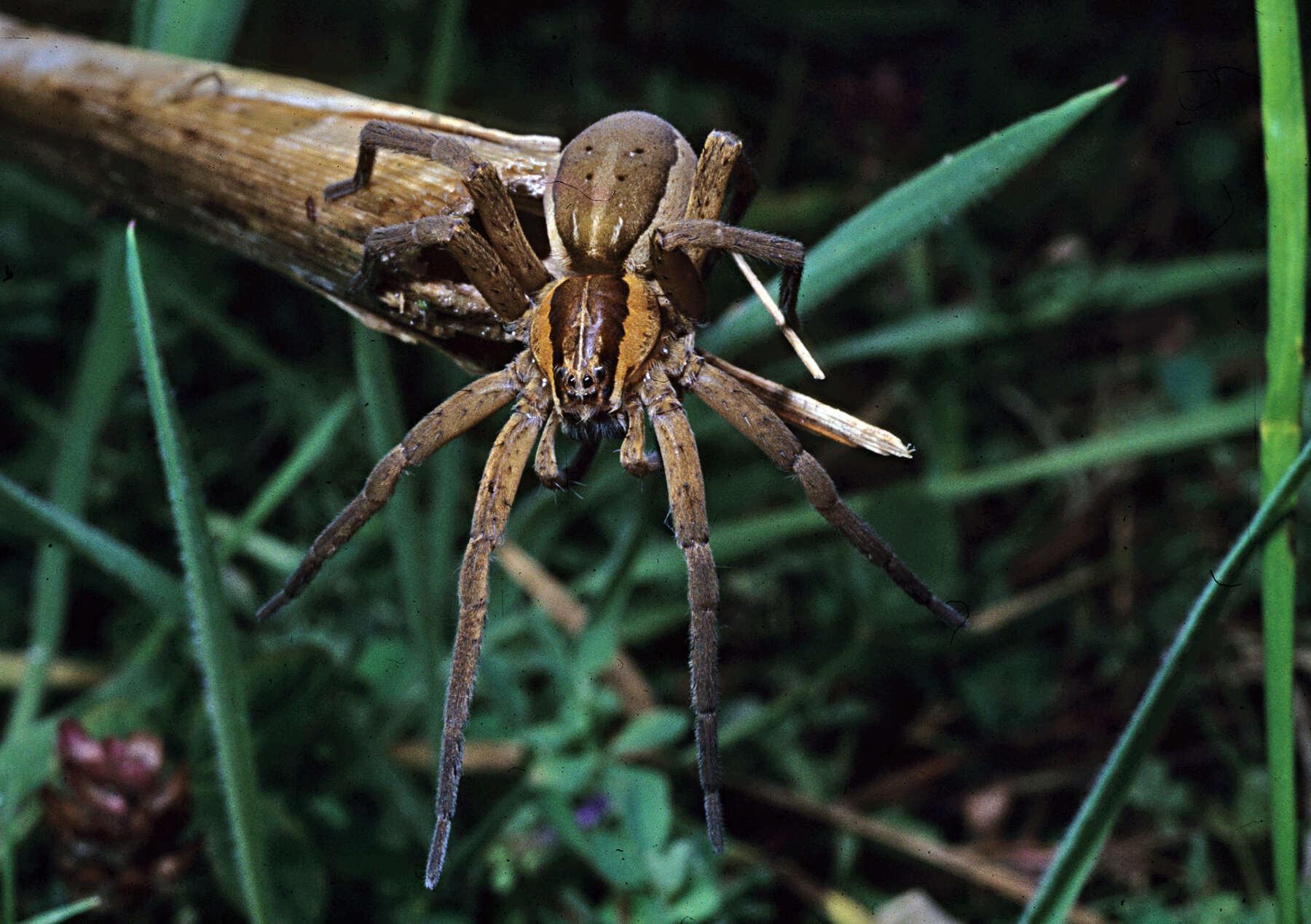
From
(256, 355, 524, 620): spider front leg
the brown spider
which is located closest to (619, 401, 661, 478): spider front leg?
the brown spider

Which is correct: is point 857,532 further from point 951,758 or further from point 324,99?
point 951,758

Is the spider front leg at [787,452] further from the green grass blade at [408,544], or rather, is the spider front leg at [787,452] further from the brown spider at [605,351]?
the green grass blade at [408,544]

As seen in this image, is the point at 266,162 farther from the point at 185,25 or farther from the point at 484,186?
the point at 185,25

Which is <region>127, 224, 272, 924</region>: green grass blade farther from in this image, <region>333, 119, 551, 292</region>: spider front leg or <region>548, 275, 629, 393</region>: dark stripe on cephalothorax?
<region>548, 275, 629, 393</region>: dark stripe on cephalothorax

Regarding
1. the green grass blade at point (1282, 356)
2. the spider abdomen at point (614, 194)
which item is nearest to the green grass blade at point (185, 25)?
the spider abdomen at point (614, 194)

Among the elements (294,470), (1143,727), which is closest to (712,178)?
(1143,727)

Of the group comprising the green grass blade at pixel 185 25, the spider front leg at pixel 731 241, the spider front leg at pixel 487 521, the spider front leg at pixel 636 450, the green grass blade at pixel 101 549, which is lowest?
the green grass blade at pixel 101 549

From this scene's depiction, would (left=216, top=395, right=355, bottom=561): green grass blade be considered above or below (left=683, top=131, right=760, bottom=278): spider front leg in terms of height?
below

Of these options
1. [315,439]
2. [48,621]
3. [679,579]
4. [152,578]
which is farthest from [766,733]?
[48,621]
